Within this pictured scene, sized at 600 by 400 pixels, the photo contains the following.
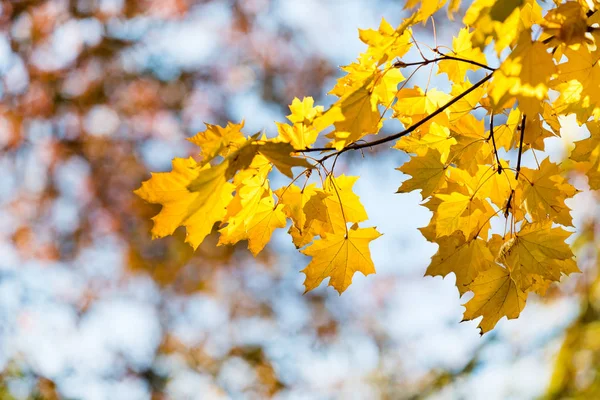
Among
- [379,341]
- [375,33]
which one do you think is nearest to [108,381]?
[379,341]

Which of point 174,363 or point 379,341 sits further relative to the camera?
point 379,341

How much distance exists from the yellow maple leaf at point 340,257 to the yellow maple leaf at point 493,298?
0.58ft

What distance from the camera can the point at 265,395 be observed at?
471cm

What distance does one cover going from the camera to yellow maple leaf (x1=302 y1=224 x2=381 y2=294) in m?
0.86

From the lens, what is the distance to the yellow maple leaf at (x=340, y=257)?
2.83ft

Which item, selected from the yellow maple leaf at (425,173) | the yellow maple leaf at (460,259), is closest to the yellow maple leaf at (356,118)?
the yellow maple leaf at (425,173)

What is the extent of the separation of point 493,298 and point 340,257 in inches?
9.4

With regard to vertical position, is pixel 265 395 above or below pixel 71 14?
below

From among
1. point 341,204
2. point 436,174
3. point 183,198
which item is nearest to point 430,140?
point 436,174

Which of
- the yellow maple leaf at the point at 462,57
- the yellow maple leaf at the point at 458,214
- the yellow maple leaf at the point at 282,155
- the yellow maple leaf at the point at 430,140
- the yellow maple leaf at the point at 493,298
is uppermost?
the yellow maple leaf at the point at 462,57

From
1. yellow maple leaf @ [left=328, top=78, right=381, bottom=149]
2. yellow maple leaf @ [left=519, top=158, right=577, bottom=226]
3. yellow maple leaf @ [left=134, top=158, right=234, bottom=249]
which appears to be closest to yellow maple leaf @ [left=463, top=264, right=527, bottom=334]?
yellow maple leaf @ [left=519, top=158, right=577, bottom=226]

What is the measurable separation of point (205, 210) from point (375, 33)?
323 mm

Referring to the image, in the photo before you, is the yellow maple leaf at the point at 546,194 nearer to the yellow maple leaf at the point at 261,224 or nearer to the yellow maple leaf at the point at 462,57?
the yellow maple leaf at the point at 462,57

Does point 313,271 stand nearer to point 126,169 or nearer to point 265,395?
point 126,169
